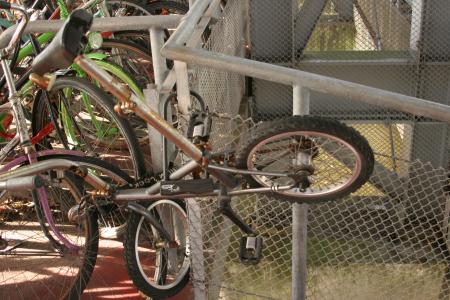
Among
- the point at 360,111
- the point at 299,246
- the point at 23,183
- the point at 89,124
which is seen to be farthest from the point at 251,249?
the point at 360,111

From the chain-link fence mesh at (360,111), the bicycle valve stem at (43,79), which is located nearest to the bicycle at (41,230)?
the bicycle valve stem at (43,79)

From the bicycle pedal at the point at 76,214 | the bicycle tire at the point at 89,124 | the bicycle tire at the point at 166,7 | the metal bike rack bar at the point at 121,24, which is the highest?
the metal bike rack bar at the point at 121,24

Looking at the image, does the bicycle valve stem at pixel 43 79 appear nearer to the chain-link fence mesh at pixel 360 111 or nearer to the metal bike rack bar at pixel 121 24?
the metal bike rack bar at pixel 121 24

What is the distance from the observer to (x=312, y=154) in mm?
2617


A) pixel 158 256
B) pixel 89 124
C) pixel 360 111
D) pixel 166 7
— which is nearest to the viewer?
pixel 158 256

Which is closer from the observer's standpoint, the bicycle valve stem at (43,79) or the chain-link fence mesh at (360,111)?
the bicycle valve stem at (43,79)

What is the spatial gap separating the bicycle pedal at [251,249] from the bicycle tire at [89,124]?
0.75 m

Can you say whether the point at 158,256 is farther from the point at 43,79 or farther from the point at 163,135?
the point at 43,79

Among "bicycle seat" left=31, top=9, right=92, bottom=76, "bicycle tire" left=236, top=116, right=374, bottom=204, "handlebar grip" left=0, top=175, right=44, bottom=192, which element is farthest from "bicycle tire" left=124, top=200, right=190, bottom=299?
"bicycle seat" left=31, top=9, right=92, bottom=76

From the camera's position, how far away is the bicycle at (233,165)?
7.43 ft

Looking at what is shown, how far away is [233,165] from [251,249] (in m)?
0.47

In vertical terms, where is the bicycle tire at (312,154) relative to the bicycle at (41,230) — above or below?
above

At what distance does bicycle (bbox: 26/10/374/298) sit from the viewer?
227cm

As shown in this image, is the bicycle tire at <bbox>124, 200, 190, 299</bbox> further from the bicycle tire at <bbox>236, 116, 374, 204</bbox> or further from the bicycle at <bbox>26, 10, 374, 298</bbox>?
the bicycle tire at <bbox>236, 116, 374, 204</bbox>
